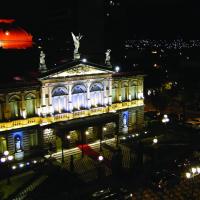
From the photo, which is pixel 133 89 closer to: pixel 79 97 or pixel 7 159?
pixel 79 97

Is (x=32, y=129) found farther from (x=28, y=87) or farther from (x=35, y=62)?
(x=35, y=62)

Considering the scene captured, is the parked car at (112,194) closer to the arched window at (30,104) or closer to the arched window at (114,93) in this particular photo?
the arched window at (30,104)

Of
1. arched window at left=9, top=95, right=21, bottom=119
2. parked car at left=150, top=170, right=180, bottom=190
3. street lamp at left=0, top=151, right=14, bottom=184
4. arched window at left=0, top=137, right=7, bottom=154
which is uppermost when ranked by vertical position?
arched window at left=9, top=95, right=21, bottom=119

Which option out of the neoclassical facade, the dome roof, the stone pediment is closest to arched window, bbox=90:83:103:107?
the neoclassical facade

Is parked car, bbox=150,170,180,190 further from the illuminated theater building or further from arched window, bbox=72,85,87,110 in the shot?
arched window, bbox=72,85,87,110

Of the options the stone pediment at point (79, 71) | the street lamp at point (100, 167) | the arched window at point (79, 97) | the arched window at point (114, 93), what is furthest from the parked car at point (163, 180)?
the stone pediment at point (79, 71)

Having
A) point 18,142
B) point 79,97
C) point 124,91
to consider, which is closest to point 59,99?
point 79,97

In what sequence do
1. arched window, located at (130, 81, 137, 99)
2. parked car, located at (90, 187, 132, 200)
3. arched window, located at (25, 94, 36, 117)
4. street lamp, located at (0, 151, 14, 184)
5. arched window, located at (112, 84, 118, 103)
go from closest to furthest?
parked car, located at (90, 187, 132, 200) → street lamp, located at (0, 151, 14, 184) → arched window, located at (25, 94, 36, 117) → arched window, located at (112, 84, 118, 103) → arched window, located at (130, 81, 137, 99)

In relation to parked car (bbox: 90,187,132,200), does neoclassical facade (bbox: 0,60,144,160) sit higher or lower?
higher
